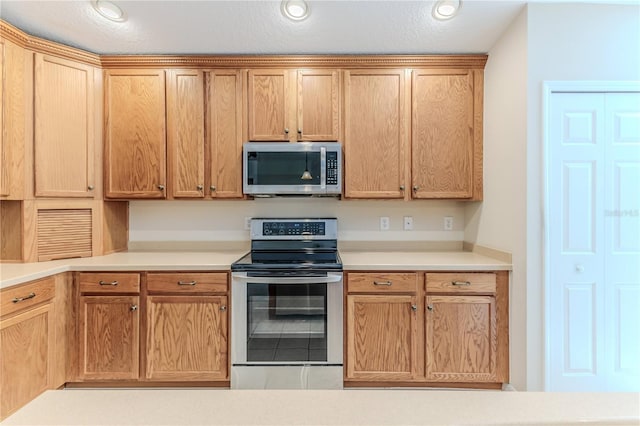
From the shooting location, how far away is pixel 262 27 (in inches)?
89.7

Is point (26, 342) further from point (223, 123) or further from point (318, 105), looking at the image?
point (318, 105)

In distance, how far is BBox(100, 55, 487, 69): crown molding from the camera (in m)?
2.59

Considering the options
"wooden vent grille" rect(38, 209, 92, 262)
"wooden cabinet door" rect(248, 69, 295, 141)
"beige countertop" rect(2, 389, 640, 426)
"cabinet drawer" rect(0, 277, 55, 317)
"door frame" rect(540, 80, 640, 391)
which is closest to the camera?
"beige countertop" rect(2, 389, 640, 426)

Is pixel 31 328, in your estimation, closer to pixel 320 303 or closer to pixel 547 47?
pixel 320 303

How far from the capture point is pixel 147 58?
8.50ft

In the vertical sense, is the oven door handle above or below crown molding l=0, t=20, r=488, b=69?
below

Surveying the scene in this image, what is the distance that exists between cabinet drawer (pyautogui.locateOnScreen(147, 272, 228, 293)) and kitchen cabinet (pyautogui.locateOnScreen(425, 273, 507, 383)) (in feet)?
4.38

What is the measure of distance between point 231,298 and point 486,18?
2368 millimetres

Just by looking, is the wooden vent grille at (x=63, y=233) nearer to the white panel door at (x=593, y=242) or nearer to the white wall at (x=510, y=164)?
the white wall at (x=510, y=164)

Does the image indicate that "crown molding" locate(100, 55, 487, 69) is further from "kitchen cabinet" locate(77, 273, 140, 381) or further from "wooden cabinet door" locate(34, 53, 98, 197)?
"kitchen cabinet" locate(77, 273, 140, 381)

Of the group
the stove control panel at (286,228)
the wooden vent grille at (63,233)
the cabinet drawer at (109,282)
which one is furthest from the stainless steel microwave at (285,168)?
the wooden vent grille at (63,233)

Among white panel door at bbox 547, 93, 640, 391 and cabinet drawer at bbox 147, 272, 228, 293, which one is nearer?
white panel door at bbox 547, 93, 640, 391

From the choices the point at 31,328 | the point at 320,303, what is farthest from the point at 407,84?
the point at 31,328

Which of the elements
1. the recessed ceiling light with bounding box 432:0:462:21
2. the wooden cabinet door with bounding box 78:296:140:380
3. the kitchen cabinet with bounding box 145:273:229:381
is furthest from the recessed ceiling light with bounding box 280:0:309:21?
the wooden cabinet door with bounding box 78:296:140:380
